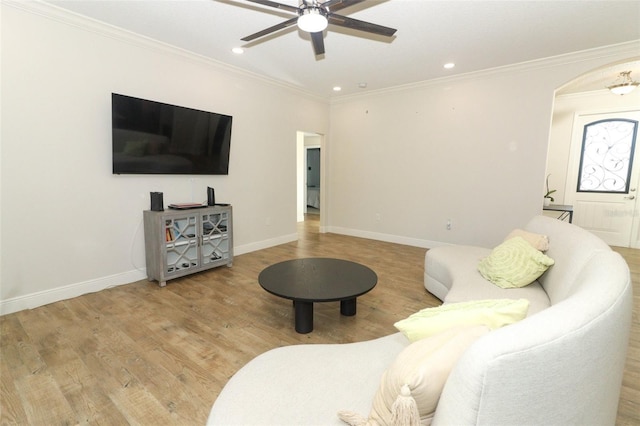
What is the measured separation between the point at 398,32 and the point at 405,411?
11.3 feet

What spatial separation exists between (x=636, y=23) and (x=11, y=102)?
19.3 ft

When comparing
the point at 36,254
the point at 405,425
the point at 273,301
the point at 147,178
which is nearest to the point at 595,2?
the point at 405,425

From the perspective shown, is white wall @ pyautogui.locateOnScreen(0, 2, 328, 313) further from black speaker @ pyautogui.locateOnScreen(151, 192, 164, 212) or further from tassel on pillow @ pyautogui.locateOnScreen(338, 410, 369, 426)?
tassel on pillow @ pyautogui.locateOnScreen(338, 410, 369, 426)

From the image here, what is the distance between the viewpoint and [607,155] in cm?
518

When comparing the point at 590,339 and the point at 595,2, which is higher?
the point at 595,2

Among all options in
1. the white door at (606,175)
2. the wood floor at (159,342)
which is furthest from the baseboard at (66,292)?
the white door at (606,175)

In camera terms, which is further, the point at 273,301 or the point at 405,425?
the point at 273,301

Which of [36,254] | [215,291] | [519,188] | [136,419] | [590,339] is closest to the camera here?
[590,339]

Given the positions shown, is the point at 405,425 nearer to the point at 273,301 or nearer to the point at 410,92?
the point at 273,301

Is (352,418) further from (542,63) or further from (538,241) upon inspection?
(542,63)

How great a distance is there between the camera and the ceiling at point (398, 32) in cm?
270

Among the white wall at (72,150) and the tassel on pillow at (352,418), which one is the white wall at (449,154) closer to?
the white wall at (72,150)

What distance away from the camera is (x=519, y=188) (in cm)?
430

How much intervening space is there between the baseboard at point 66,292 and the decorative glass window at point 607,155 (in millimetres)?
7239
